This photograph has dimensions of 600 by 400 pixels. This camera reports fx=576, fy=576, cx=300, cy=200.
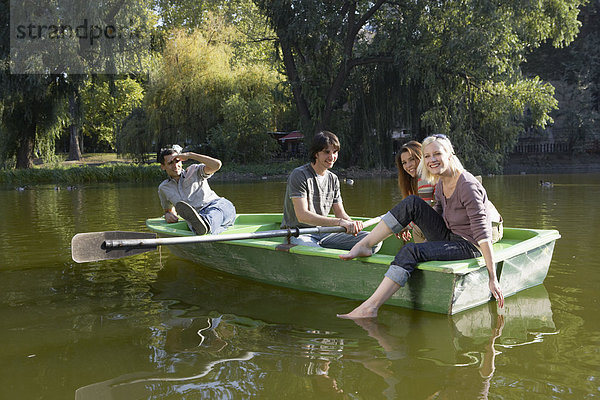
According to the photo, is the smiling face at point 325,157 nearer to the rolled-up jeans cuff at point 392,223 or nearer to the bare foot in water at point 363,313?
the rolled-up jeans cuff at point 392,223

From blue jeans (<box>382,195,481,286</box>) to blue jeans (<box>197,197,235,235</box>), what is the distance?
203 centimetres

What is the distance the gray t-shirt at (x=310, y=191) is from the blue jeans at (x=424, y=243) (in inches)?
34.5

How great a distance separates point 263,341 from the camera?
3.38 metres

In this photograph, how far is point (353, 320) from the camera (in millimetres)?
3707

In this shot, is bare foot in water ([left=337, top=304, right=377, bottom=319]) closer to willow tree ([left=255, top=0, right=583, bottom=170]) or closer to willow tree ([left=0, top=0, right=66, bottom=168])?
willow tree ([left=255, top=0, right=583, bottom=170])

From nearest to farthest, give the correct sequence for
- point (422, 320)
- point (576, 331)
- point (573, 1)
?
point (576, 331) → point (422, 320) → point (573, 1)

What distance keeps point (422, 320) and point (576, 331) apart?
0.89m

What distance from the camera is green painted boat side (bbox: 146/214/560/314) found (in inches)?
142

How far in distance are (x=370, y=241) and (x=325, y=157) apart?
33.2 inches

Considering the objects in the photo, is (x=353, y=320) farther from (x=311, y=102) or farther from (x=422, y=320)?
(x=311, y=102)

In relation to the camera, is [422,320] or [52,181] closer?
[422,320]

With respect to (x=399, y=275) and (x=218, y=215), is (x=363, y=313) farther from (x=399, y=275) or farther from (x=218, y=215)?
(x=218, y=215)

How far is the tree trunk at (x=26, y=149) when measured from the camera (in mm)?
19391

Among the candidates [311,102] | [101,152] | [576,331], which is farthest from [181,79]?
[576,331]
